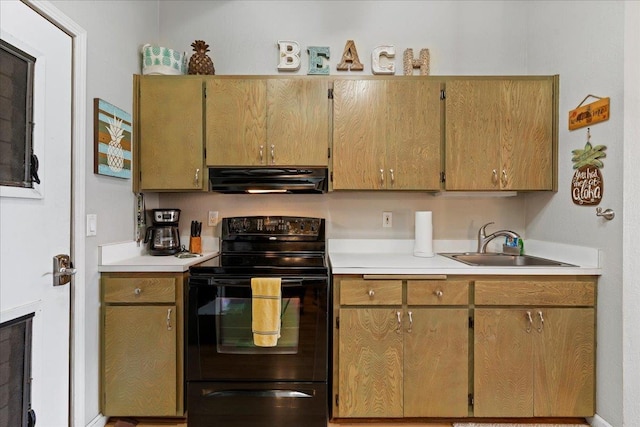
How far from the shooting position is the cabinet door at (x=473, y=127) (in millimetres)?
2252

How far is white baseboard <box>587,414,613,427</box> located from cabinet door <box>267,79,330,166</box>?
2.18 meters

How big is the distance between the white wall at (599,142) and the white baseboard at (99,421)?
282cm

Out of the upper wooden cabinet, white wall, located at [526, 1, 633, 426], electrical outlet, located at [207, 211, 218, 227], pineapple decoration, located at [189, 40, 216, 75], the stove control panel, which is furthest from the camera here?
electrical outlet, located at [207, 211, 218, 227]

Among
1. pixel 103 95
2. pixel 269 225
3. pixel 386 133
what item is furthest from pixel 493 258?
pixel 103 95

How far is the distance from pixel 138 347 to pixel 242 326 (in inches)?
24.2

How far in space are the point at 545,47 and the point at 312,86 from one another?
167 cm

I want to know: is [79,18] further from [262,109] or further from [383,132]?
[383,132]

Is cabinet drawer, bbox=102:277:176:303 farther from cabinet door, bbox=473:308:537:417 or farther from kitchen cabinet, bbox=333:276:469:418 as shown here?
cabinet door, bbox=473:308:537:417

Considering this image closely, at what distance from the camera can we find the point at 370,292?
1919mm

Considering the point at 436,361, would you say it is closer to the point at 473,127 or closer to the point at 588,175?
the point at 588,175

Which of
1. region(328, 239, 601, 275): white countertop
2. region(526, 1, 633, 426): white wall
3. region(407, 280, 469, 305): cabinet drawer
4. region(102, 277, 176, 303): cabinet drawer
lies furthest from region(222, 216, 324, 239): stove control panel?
region(526, 1, 633, 426): white wall

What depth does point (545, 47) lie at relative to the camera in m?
2.37

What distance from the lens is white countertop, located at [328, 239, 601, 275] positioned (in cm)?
193

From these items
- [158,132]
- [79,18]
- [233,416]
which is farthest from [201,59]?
[233,416]
